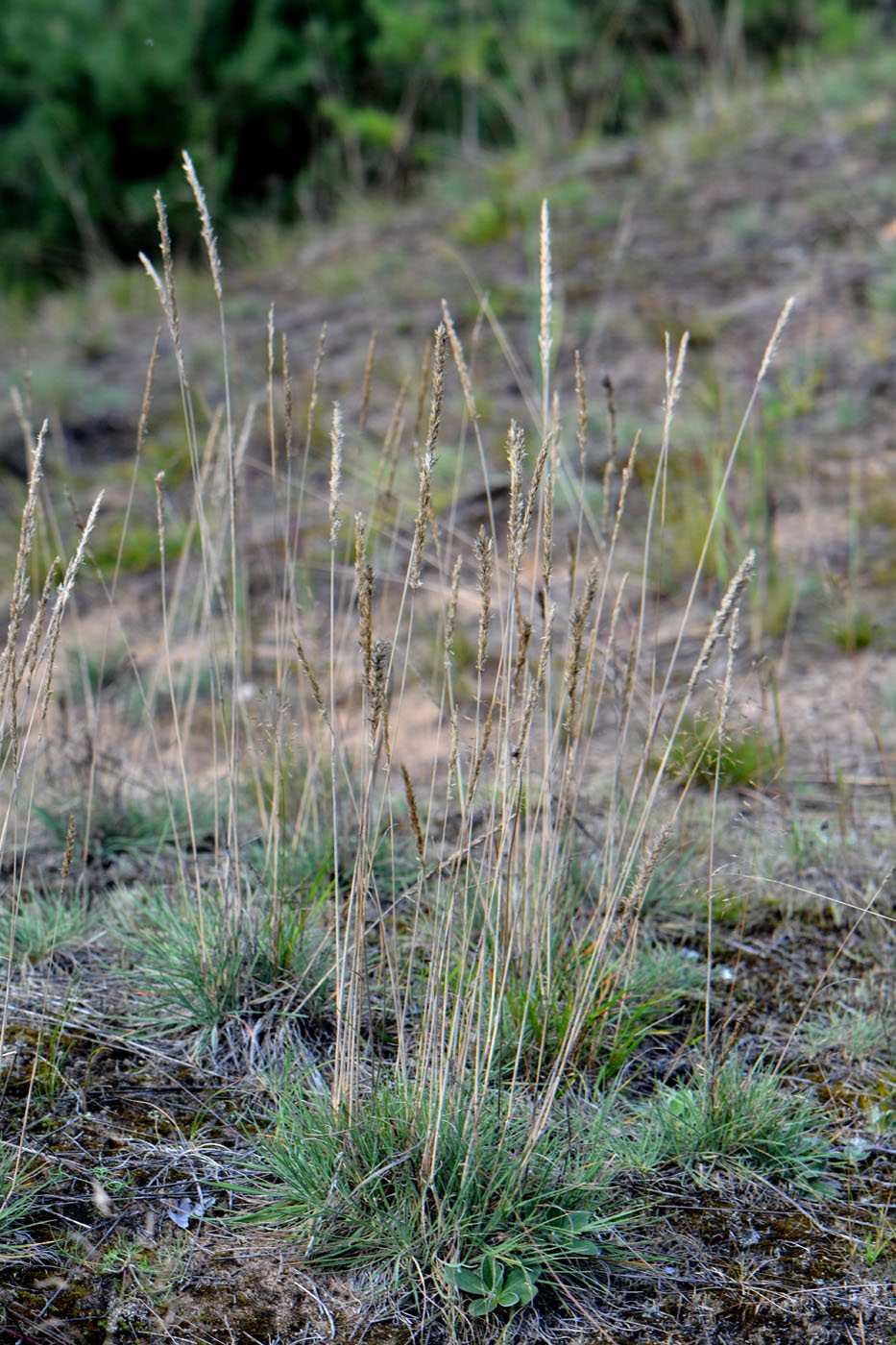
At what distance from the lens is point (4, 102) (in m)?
9.61

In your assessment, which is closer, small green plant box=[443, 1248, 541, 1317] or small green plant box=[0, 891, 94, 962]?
small green plant box=[443, 1248, 541, 1317]

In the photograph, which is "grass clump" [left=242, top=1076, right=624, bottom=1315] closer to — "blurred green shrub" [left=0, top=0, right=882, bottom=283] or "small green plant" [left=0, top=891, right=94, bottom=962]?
"small green plant" [left=0, top=891, right=94, bottom=962]

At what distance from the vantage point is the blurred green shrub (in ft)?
28.8

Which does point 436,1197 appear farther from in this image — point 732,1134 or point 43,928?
point 43,928

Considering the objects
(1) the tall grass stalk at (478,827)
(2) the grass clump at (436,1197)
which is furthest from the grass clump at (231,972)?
(2) the grass clump at (436,1197)

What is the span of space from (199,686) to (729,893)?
214cm

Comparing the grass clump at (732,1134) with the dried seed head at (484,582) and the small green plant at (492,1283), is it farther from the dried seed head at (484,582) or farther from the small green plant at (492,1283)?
the dried seed head at (484,582)

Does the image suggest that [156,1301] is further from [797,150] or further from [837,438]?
[797,150]

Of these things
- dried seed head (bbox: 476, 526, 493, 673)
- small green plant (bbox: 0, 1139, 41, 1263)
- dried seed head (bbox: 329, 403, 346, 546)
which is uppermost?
dried seed head (bbox: 329, 403, 346, 546)

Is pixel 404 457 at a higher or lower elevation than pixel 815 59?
lower

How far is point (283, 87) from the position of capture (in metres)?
9.14

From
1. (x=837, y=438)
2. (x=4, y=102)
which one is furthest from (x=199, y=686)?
(x=4, y=102)

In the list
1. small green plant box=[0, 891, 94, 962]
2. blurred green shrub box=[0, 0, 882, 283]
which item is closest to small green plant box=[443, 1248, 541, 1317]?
small green plant box=[0, 891, 94, 962]

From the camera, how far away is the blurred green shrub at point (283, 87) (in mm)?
8766
